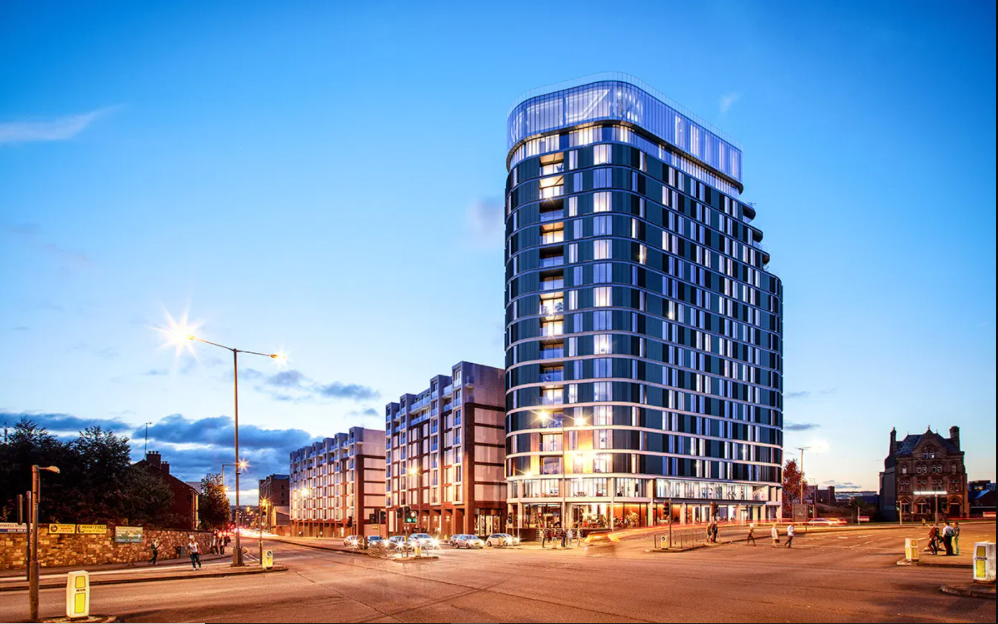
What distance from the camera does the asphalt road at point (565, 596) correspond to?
1817 centimetres

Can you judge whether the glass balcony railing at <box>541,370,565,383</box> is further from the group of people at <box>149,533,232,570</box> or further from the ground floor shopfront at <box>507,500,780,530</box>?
the group of people at <box>149,533,232,570</box>

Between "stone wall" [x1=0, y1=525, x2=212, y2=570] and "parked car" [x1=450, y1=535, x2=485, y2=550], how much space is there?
25.0 meters

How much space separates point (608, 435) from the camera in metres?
106

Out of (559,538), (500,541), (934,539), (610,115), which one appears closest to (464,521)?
(500,541)

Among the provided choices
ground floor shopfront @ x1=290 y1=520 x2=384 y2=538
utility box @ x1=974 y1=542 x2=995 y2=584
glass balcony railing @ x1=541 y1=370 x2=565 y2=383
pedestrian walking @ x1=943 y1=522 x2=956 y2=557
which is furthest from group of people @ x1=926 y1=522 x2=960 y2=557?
ground floor shopfront @ x1=290 y1=520 x2=384 y2=538

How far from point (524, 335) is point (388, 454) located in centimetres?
5625

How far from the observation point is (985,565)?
2302 cm

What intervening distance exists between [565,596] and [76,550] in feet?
129

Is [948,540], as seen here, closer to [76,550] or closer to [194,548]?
[194,548]

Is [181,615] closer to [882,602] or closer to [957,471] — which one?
[882,602]

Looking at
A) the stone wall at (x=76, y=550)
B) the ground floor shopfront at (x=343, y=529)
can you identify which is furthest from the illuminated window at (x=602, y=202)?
the ground floor shopfront at (x=343, y=529)

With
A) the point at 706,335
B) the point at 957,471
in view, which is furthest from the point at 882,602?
the point at 957,471

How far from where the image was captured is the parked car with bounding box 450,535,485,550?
69.6 m

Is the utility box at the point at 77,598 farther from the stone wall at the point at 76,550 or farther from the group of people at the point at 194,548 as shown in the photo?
the stone wall at the point at 76,550
